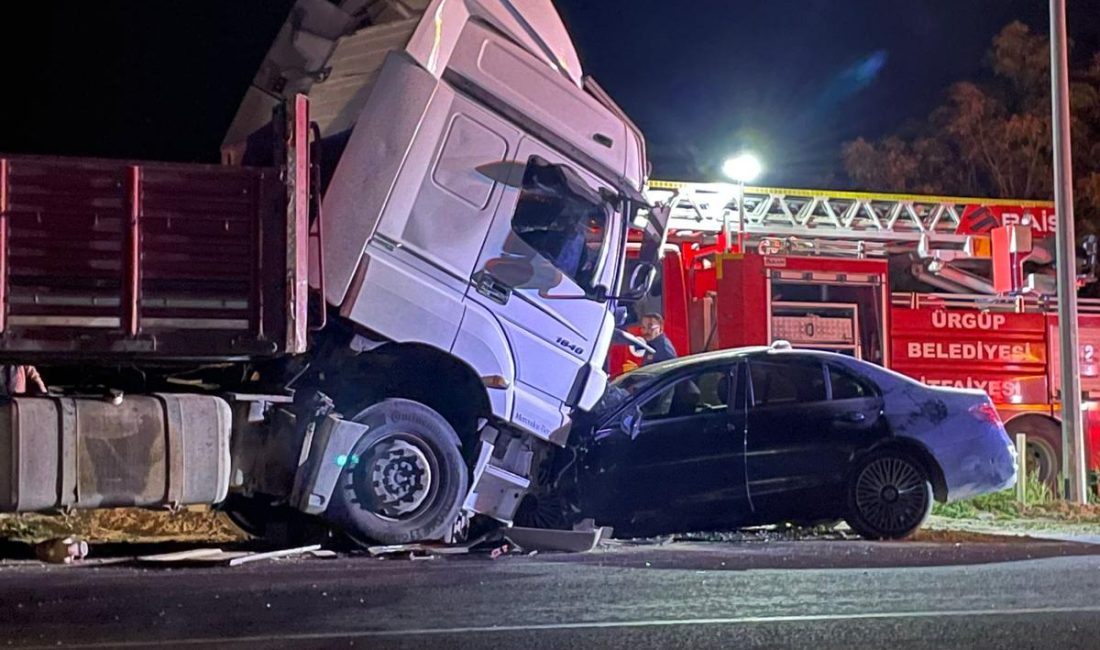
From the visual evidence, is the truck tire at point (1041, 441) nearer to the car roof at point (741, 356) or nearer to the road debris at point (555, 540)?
the car roof at point (741, 356)

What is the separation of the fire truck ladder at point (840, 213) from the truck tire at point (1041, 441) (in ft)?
10.8

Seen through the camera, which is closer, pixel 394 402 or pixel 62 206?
pixel 62 206

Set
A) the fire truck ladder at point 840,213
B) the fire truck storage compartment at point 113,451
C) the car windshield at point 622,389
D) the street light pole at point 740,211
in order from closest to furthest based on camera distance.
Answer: the fire truck storage compartment at point 113,451, the car windshield at point 622,389, the street light pole at point 740,211, the fire truck ladder at point 840,213

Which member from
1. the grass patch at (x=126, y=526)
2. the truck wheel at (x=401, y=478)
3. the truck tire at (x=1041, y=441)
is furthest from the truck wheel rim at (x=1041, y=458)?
the grass patch at (x=126, y=526)

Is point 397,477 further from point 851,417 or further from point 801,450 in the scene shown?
point 851,417

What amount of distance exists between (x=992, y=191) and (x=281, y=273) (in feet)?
89.7

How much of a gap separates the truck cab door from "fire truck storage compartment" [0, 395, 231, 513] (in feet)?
6.18

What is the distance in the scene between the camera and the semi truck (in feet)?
25.8

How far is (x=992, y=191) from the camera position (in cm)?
3275

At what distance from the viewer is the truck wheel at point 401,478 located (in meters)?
8.67

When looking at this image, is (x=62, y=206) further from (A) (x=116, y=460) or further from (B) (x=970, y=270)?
(B) (x=970, y=270)

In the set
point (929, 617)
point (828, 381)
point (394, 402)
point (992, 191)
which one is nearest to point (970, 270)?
point (828, 381)

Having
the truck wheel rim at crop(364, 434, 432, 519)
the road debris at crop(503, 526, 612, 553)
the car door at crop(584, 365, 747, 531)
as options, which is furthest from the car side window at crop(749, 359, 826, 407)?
the truck wheel rim at crop(364, 434, 432, 519)

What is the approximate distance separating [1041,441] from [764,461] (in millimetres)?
7462
